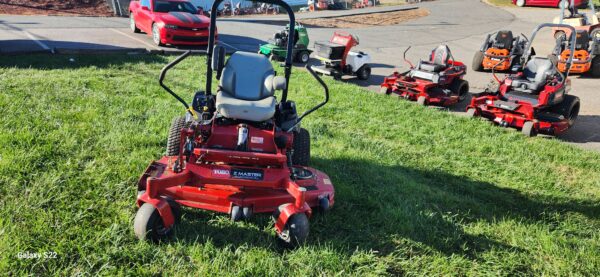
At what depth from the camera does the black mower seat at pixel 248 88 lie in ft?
12.6

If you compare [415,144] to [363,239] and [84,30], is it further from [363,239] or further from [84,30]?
→ [84,30]

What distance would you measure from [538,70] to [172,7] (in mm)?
10541

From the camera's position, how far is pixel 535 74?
28.1ft

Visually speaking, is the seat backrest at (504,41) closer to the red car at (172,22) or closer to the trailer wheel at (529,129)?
the trailer wheel at (529,129)

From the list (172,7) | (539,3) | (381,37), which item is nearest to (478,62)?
(381,37)

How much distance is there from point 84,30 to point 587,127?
1441 centimetres

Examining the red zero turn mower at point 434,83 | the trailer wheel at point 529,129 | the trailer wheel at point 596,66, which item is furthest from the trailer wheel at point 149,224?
the trailer wheel at point 596,66

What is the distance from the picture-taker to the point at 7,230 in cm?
310

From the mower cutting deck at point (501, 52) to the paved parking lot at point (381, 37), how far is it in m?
0.46

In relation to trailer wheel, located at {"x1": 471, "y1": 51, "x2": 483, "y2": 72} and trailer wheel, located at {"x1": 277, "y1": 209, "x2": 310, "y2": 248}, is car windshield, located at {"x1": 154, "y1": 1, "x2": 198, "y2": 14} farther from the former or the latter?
trailer wheel, located at {"x1": 277, "y1": 209, "x2": 310, "y2": 248}

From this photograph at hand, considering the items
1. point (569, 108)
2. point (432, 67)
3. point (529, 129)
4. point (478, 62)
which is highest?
point (432, 67)

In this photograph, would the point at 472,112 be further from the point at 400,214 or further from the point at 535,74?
the point at 400,214

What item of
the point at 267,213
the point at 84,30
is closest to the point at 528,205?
the point at 267,213

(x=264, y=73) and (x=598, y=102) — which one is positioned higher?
(x=264, y=73)
